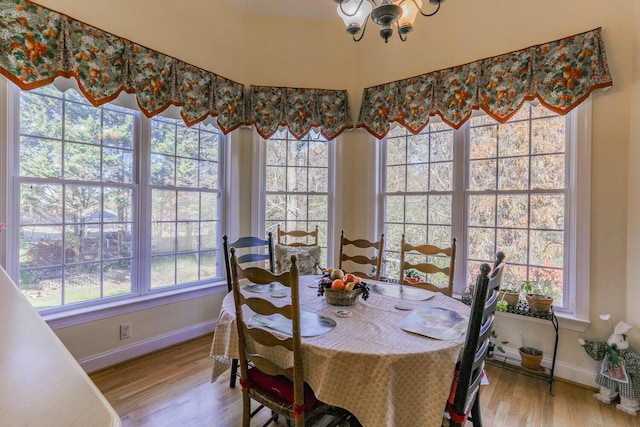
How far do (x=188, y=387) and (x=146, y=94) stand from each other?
7.38 feet

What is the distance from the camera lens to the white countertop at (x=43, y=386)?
433 mm

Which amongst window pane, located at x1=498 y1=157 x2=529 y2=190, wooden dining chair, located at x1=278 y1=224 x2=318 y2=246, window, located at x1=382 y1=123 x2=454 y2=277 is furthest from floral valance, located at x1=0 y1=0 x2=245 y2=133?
window pane, located at x1=498 y1=157 x2=529 y2=190

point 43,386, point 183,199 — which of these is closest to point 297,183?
point 183,199

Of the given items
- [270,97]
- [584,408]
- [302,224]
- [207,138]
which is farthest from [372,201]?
[584,408]

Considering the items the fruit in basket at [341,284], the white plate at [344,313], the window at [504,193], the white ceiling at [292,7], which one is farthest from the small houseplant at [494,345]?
the white ceiling at [292,7]

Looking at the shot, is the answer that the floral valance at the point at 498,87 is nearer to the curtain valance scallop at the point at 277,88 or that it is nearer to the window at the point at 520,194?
the curtain valance scallop at the point at 277,88

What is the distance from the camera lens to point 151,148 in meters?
2.71

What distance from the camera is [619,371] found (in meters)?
2.02

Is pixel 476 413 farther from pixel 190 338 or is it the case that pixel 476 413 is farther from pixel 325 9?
pixel 325 9

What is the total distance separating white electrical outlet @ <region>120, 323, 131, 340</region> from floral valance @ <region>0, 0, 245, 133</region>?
1715mm

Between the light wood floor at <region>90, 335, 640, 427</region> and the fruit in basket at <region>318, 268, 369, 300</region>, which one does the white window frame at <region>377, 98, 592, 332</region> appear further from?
the fruit in basket at <region>318, 268, 369, 300</region>

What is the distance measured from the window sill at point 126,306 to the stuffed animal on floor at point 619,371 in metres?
3.11

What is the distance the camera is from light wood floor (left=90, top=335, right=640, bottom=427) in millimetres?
1855

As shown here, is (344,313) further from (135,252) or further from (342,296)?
(135,252)
